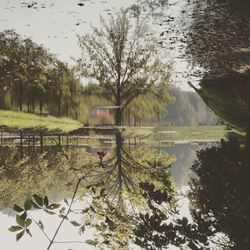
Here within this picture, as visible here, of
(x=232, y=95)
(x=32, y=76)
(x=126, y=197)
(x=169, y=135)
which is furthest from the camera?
(x=169, y=135)

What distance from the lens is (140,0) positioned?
27.8ft

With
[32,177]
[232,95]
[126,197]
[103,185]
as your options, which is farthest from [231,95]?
[32,177]

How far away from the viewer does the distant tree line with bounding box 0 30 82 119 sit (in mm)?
30344

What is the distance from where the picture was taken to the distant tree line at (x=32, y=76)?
3034 cm

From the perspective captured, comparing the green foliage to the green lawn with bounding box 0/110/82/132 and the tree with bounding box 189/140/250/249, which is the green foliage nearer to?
the tree with bounding box 189/140/250/249

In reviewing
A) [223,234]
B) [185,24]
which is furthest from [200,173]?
[185,24]

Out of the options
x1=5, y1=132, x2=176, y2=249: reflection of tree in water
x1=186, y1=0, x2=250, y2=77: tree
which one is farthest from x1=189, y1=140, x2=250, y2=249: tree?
x1=186, y1=0, x2=250, y2=77: tree

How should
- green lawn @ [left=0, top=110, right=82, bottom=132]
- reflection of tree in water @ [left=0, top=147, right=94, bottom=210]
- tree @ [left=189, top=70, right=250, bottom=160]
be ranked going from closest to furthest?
reflection of tree in water @ [left=0, top=147, right=94, bottom=210], tree @ [left=189, top=70, right=250, bottom=160], green lawn @ [left=0, top=110, right=82, bottom=132]

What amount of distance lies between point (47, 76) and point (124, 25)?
926 cm

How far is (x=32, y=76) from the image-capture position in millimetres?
30844

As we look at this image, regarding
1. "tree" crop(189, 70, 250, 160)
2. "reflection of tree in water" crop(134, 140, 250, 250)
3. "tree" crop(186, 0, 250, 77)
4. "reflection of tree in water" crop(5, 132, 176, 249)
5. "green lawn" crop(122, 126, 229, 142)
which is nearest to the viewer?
"reflection of tree in water" crop(134, 140, 250, 250)

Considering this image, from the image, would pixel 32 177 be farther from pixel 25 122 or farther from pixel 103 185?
pixel 25 122

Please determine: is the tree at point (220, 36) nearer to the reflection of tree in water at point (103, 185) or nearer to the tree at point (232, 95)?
the tree at point (232, 95)

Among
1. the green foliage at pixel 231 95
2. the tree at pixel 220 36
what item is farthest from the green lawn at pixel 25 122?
the green foliage at pixel 231 95
